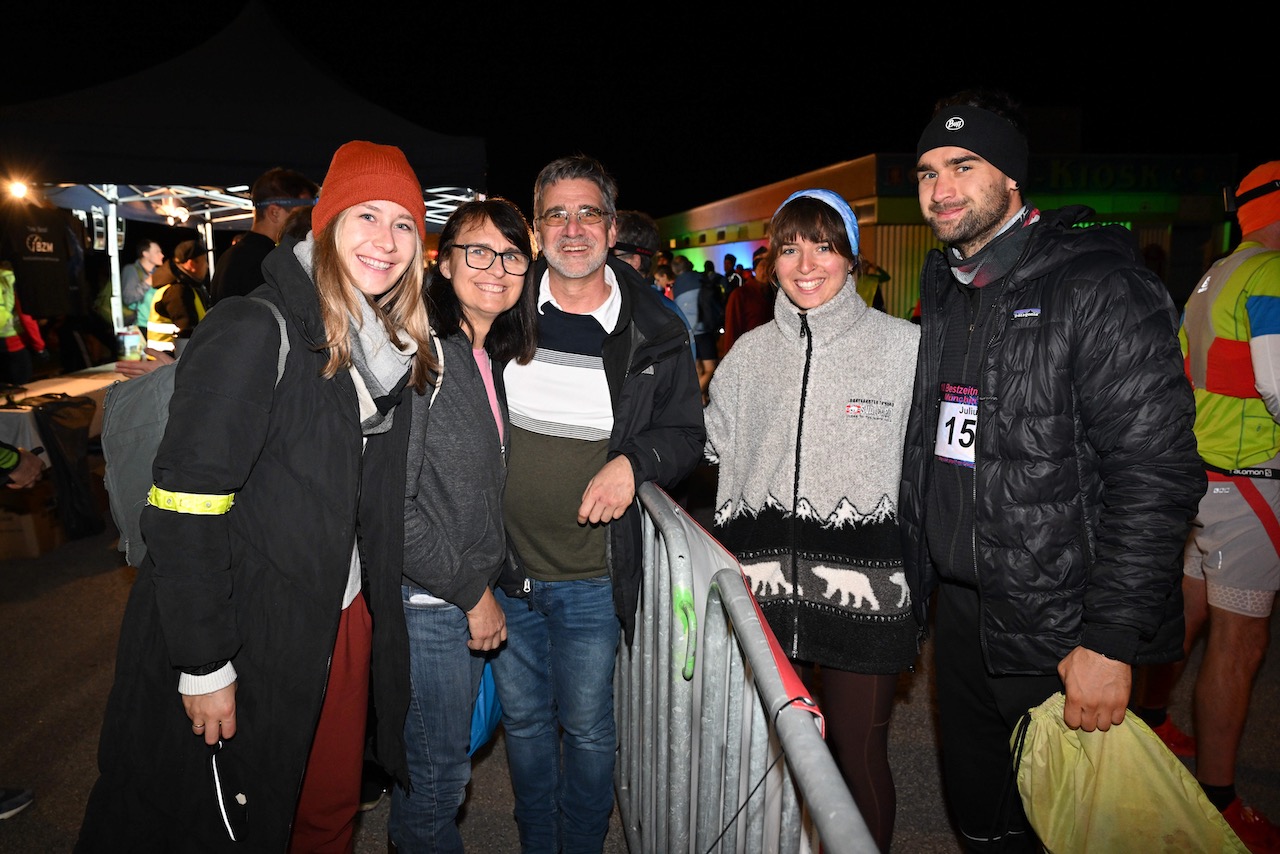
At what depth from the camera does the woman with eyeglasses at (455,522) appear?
229 centimetres

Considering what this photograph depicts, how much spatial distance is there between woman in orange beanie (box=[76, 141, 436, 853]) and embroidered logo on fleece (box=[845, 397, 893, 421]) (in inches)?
55.4

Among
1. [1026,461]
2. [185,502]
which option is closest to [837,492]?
[1026,461]

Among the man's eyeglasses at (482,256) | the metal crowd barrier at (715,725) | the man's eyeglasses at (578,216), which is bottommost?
the metal crowd barrier at (715,725)

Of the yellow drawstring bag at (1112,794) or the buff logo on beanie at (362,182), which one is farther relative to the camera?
the buff logo on beanie at (362,182)

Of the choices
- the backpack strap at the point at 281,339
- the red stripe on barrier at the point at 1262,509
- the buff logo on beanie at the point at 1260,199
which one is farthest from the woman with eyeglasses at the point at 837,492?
the buff logo on beanie at the point at 1260,199

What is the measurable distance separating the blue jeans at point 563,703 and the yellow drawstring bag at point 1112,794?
1.32 metres

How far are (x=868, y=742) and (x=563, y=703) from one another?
104cm

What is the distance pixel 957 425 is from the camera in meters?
2.27

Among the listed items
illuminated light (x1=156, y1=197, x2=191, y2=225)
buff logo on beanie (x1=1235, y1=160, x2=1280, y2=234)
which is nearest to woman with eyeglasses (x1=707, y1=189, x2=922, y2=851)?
buff logo on beanie (x1=1235, y1=160, x2=1280, y2=234)

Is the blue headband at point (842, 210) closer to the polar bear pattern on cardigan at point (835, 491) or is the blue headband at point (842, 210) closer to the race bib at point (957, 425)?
the polar bear pattern on cardigan at point (835, 491)

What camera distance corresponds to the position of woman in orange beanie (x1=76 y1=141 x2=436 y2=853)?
1.76 metres

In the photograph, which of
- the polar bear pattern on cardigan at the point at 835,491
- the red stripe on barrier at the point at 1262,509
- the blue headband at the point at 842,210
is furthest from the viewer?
the red stripe on barrier at the point at 1262,509

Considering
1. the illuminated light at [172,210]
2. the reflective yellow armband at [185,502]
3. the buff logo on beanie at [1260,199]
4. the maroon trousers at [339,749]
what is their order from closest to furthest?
1. the reflective yellow armband at [185,502]
2. the maroon trousers at [339,749]
3. the buff logo on beanie at [1260,199]
4. the illuminated light at [172,210]

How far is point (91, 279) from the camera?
52.8 feet
